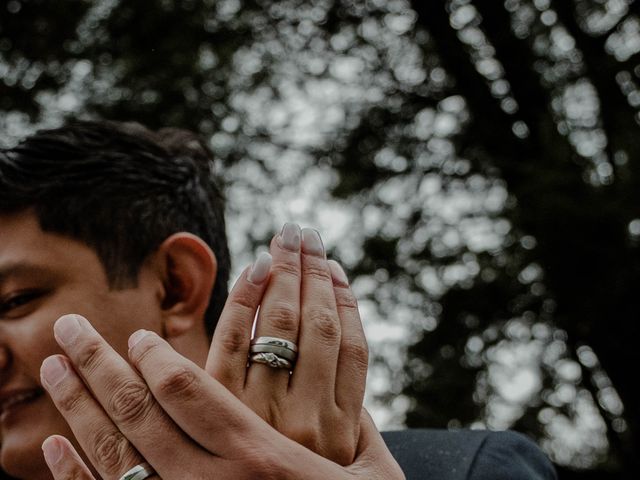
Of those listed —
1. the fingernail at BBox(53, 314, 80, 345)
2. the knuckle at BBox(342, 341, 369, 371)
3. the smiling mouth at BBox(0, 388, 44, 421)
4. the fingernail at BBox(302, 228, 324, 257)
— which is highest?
the fingernail at BBox(302, 228, 324, 257)

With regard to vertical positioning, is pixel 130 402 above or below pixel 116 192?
below

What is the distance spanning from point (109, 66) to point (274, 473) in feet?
18.5

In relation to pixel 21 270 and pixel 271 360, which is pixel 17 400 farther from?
pixel 271 360

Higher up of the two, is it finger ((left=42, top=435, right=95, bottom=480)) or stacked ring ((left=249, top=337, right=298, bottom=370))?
stacked ring ((left=249, top=337, right=298, bottom=370))

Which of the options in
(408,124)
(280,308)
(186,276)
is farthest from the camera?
(408,124)

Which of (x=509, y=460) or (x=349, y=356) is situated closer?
(x=349, y=356)

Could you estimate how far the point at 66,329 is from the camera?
150cm

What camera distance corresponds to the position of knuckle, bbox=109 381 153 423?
141 cm

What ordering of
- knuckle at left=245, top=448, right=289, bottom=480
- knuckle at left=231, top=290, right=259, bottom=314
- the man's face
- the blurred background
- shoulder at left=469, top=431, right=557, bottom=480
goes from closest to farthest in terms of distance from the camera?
1. knuckle at left=245, top=448, right=289, bottom=480
2. knuckle at left=231, top=290, right=259, bottom=314
3. shoulder at left=469, top=431, right=557, bottom=480
4. the man's face
5. the blurred background

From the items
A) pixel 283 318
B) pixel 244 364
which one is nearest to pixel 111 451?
pixel 244 364

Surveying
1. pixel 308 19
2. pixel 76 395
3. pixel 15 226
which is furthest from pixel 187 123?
pixel 76 395

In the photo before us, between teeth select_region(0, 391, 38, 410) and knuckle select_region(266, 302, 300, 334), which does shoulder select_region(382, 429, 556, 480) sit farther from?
teeth select_region(0, 391, 38, 410)

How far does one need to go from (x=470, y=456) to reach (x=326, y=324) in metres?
0.82

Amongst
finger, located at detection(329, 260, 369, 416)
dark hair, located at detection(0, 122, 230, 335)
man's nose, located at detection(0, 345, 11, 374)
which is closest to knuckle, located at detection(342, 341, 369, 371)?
finger, located at detection(329, 260, 369, 416)
